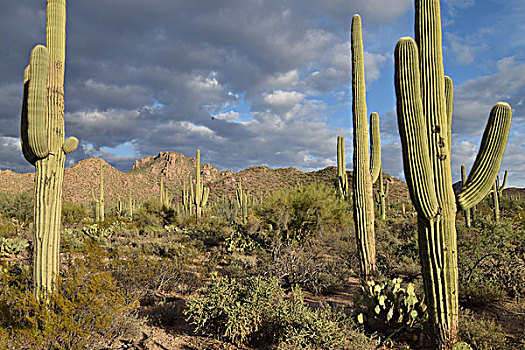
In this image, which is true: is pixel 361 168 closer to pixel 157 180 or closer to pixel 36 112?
pixel 36 112

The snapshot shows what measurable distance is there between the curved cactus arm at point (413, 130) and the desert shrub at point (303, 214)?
7.33 m

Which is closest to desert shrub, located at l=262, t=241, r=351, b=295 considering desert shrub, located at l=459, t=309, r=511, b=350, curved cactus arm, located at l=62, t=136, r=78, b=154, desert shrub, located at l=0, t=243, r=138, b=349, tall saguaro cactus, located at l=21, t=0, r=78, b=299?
desert shrub, located at l=459, t=309, r=511, b=350

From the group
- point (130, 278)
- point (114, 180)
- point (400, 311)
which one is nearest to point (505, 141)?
point (400, 311)

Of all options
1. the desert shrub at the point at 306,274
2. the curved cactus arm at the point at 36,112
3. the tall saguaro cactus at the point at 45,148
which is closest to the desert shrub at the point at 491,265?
the desert shrub at the point at 306,274

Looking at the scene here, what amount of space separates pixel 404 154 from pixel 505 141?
142 cm

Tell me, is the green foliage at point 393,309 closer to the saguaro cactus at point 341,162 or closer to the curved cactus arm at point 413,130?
the curved cactus arm at point 413,130

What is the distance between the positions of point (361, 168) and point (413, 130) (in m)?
2.75

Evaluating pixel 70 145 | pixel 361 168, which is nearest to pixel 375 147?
pixel 361 168

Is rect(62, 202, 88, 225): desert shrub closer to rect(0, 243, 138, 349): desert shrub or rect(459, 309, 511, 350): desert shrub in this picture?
rect(0, 243, 138, 349): desert shrub

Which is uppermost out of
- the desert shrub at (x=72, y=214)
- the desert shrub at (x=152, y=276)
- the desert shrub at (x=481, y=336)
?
the desert shrub at (x=72, y=214)

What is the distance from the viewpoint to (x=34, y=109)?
5.30 m

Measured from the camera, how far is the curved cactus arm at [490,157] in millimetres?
4684

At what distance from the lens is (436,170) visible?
4758mm

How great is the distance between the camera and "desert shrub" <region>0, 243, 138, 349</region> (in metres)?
4.29
